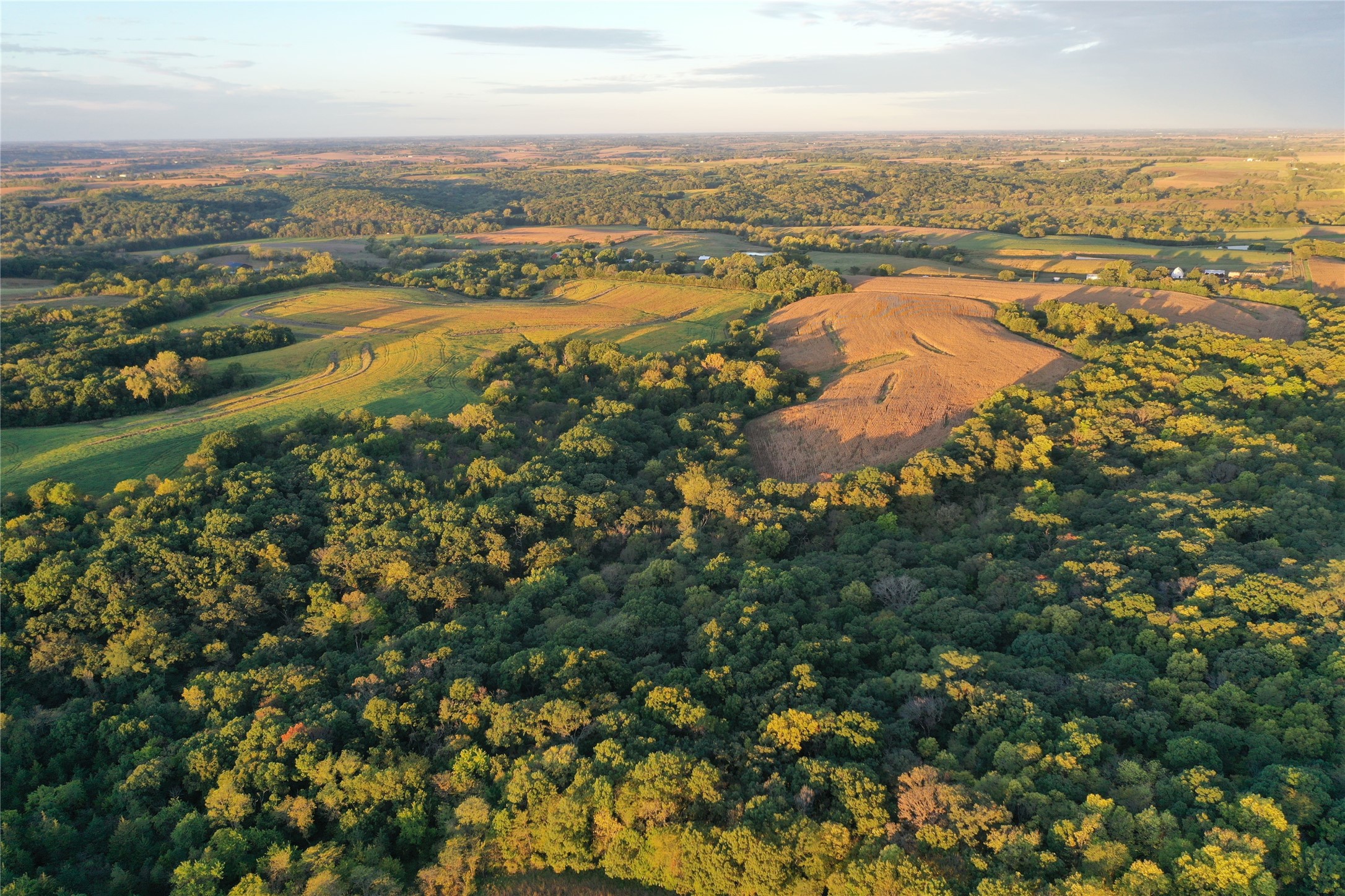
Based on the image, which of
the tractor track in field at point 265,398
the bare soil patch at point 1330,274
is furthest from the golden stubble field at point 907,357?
the tractor track in field at point 265,398

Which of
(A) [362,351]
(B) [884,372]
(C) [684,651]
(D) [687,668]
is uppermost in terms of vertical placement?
(A) [362,351]

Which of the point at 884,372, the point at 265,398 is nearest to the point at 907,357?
the point at 884,372

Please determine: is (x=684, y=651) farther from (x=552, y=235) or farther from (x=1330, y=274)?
(x=552, y=235)

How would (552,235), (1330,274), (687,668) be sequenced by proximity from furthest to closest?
1. (552,235)
2. (1330,274)
3. (687,668)

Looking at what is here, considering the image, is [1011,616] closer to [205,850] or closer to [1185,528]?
[1185,528]

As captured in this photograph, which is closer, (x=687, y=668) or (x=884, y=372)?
(x=687, y=668)

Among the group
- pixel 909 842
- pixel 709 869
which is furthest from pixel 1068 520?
pixel 709 869

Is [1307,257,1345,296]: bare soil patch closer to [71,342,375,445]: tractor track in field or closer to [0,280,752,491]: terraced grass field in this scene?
[0,280,752,491]: terraced grass field
